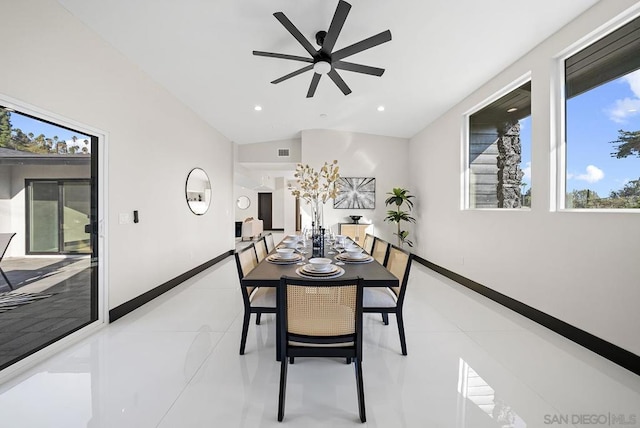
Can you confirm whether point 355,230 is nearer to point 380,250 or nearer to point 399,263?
point 380,250

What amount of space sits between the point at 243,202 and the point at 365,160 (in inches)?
321

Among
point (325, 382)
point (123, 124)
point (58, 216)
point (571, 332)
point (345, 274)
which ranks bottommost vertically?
point (325, 382)

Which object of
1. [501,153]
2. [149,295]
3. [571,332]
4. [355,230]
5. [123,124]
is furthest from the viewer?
[355,230]

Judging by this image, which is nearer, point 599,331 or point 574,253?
point 599,331

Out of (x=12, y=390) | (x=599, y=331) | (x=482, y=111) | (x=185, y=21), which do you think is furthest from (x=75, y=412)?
(x=482, y=111)

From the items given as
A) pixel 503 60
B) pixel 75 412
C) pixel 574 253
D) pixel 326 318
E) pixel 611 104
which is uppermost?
pixel 503 60

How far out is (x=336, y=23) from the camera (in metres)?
2.17

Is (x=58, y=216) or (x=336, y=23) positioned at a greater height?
(x=336, y=23)

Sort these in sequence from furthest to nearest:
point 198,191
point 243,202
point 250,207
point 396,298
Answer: point 250,207
point 243,202
point 198,191
point 396,298

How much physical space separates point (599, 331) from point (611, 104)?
1907 millimetres

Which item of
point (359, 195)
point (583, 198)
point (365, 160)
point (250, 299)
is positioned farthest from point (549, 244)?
point (365, 160)

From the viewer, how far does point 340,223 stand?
6.62 m

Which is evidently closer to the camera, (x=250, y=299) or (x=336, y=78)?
(x=250, y=299)

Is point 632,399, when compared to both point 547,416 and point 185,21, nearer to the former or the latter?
point 547,416
